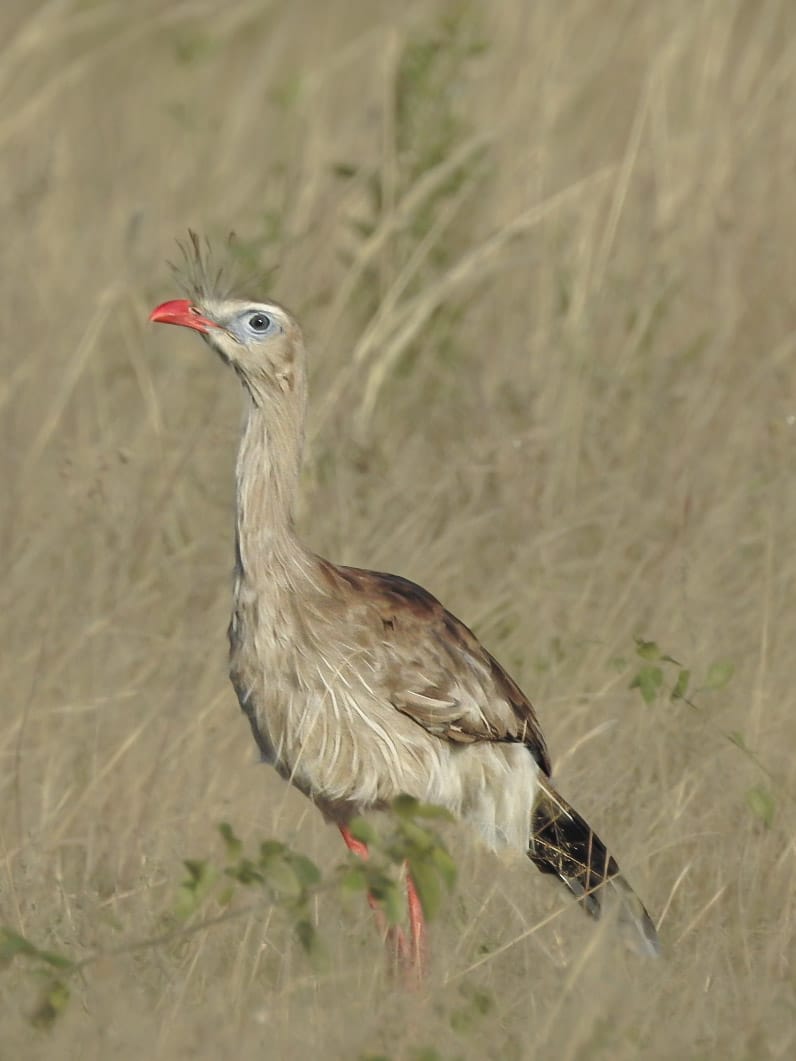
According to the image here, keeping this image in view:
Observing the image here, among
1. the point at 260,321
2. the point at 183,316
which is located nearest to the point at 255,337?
the point at 260,321

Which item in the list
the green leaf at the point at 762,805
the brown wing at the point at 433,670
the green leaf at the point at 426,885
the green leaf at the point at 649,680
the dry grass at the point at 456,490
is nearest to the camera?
the green leaf at the point at 426,885

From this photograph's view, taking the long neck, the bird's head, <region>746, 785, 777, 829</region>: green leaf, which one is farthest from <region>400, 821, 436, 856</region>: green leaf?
the bird's head

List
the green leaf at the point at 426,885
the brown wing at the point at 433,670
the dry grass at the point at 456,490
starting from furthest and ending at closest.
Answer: the brown wing at the point at 433,670, the dry grass at the point at 456,490, the green leaf at the point at 426,885

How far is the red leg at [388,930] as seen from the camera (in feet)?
12.1

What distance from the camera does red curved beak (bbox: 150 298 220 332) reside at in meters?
3.92

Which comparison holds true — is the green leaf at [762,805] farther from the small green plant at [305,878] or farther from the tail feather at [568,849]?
the small green plant at [305,878]

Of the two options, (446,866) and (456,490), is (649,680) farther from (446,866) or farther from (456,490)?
(456,490)

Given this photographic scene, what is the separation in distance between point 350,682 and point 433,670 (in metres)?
0.20

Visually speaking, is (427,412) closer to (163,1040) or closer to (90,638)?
(90,638)

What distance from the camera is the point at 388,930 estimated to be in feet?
12.2

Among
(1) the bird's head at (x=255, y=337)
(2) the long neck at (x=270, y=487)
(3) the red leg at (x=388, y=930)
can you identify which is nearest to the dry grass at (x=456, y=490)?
(3) the red leg at (x=388, y=930)

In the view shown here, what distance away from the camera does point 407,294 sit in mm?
6043

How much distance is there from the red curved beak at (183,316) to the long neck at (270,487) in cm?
18

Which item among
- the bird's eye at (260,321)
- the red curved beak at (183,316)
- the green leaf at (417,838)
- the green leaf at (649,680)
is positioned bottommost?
the green leaf at (417,838)
